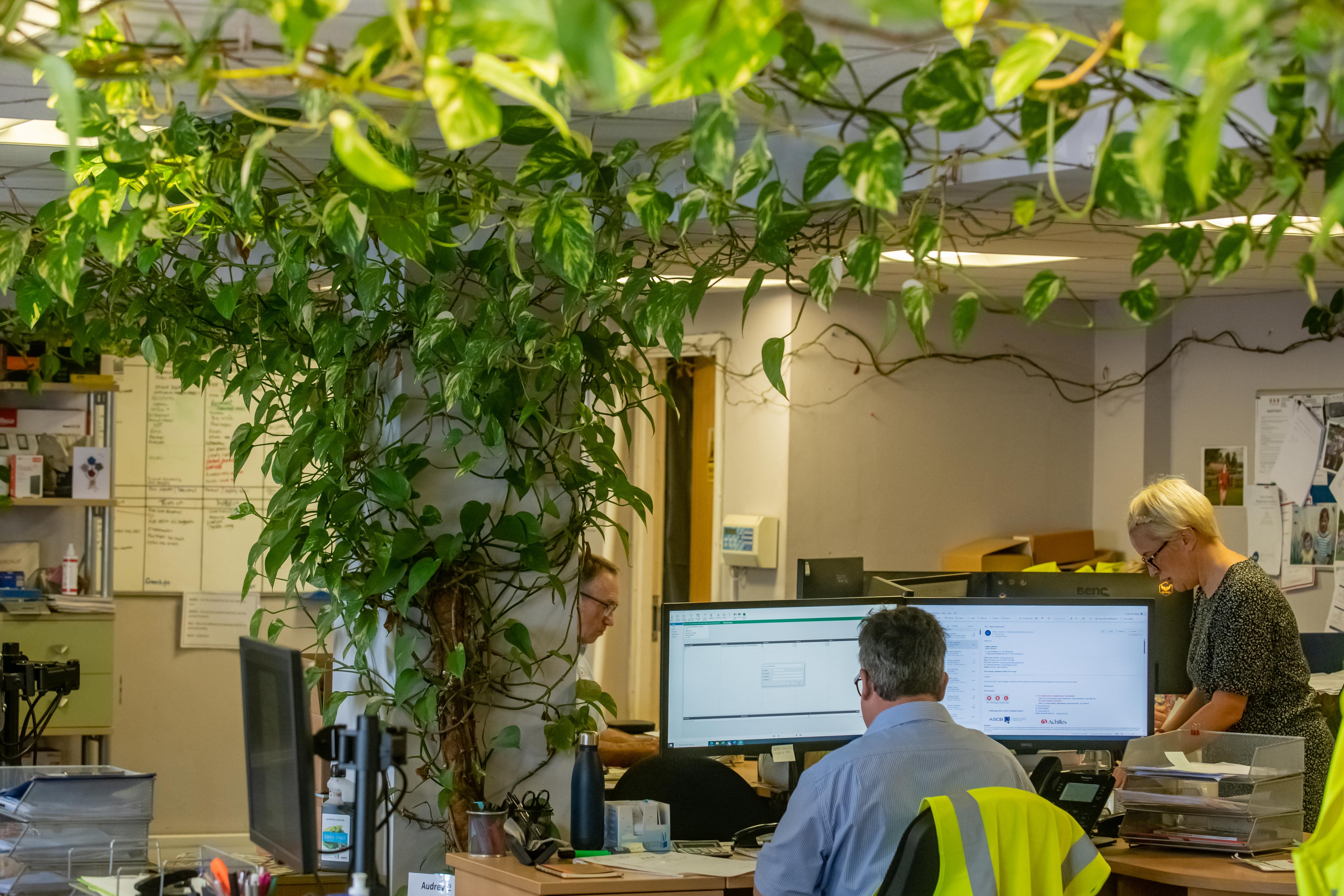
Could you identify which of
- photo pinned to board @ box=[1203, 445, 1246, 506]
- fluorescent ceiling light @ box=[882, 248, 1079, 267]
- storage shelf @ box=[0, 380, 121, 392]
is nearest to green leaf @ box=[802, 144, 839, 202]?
fluorescent ceiling light @ box=[882, 248, 1079, 267]

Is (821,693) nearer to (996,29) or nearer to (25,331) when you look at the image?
(996,29)

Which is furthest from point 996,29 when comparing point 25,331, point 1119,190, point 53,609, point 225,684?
point 225,684

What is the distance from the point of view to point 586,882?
286 centimetres

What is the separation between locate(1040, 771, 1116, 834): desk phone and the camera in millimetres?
3361

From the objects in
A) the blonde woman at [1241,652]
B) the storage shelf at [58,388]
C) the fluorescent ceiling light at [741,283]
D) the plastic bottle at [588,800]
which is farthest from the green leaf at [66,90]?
the storage shelf at [58,388]

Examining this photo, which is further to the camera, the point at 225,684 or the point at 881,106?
the point at 225,684

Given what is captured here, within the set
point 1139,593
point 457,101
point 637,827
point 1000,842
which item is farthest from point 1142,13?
point 1139,593

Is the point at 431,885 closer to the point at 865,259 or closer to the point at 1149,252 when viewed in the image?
the point at 865,259

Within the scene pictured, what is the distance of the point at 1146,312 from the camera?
1.75m

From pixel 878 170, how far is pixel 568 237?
2.46ft

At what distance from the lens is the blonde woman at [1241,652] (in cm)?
372

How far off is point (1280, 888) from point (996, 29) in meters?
2.40

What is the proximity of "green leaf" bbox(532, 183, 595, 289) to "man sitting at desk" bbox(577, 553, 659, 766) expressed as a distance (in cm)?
173

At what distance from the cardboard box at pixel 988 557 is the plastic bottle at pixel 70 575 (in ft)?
12.7
